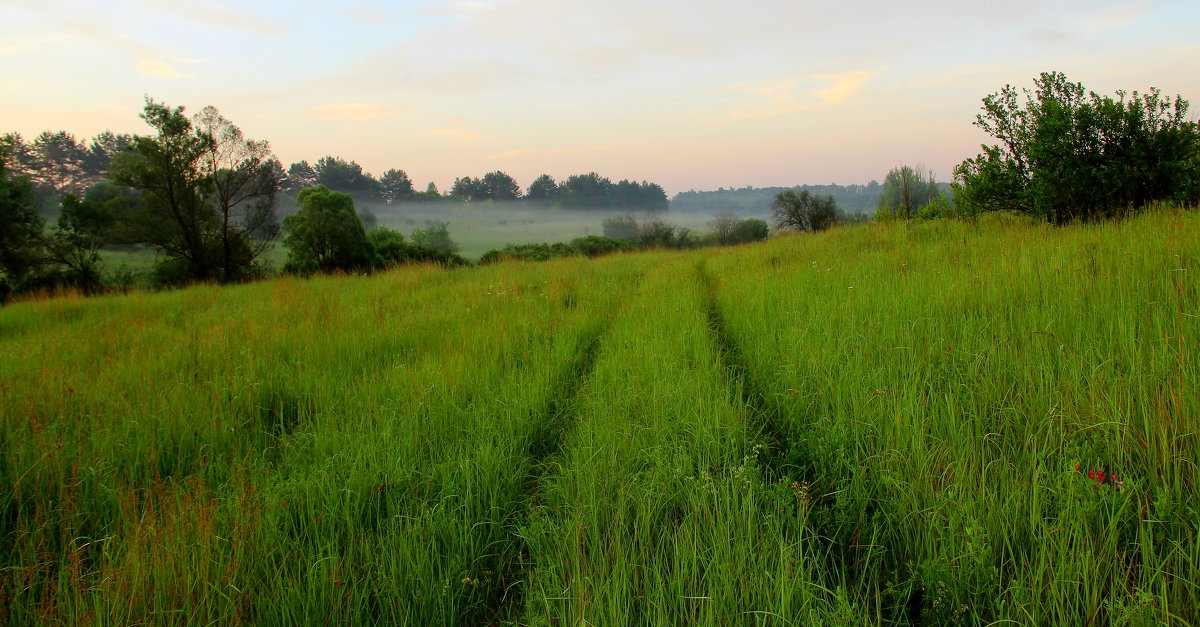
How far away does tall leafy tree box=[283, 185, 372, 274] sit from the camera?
2170 cm

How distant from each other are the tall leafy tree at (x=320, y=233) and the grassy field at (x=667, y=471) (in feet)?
62.6

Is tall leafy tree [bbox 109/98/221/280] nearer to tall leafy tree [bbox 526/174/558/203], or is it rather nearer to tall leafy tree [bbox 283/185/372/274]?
tall leafy tree [bbox 283/185/372/274]

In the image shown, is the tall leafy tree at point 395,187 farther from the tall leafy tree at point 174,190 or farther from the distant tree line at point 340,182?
the tall leafy tree at point 174,190

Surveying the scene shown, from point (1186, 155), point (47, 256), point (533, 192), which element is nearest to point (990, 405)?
point (1186, 155)

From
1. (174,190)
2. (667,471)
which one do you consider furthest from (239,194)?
(667,471)

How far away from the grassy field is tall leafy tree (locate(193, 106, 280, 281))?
2255 centimetres

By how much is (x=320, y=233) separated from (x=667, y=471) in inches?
947

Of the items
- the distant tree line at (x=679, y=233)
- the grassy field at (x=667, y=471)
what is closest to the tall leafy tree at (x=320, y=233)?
the grassy field at (x=667, y=471)

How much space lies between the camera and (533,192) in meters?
92.2

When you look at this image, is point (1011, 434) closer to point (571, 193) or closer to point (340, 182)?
point (340, 182)

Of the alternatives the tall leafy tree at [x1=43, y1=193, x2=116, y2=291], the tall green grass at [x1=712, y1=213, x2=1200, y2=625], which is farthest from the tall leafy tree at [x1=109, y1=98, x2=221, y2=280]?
the tall green grass at [x1=712, y1=213, x2=1200, y2=625]

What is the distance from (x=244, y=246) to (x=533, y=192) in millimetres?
71250

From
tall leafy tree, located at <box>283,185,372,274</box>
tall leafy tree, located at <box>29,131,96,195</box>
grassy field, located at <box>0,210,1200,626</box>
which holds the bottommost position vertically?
grassy field, located at <box>0,210,1200,626</box>

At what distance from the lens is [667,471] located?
222cm
